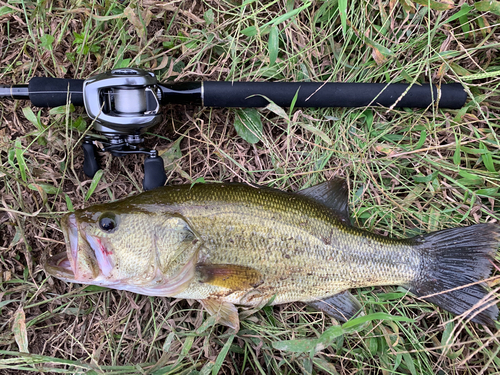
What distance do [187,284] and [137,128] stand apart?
107 centimetres

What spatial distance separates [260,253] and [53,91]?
1741 millimetres

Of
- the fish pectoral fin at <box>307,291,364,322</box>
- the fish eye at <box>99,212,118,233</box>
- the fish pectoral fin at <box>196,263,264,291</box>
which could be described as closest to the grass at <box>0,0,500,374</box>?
the fish pectoral fin at <box>307,291,364,322</box>

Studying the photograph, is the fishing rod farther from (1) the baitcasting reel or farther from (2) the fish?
(2) the fish

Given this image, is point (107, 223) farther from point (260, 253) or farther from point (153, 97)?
point (260, 253)

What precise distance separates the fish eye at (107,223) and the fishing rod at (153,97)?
366 millimetres

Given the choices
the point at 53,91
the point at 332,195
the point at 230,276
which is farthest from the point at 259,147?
the point at 53,91

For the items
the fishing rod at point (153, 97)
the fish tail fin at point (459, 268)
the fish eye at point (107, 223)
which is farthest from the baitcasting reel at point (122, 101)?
the fish tail fin at point (459, 268)

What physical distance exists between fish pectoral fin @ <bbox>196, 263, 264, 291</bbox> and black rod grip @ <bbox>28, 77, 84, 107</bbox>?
1413mm

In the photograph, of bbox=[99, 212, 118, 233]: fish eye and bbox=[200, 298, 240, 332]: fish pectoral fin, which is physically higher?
bbox=[99, 212, 118, 233]: fish eye

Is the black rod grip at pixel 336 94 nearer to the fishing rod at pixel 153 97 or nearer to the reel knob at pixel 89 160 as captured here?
the fishing rod at pixel 153 97

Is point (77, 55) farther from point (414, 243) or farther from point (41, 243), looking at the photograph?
point (414, 243)

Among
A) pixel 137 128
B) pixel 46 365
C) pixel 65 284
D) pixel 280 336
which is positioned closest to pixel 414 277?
pixel 280 336

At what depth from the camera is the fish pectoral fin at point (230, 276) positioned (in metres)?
2.11

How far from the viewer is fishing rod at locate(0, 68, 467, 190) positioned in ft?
6.62
